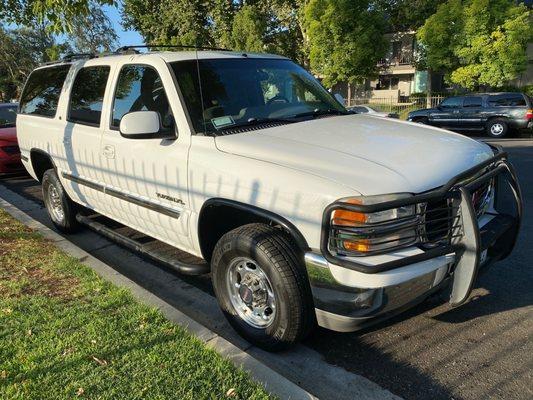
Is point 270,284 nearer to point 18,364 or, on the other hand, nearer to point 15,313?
point 18,364

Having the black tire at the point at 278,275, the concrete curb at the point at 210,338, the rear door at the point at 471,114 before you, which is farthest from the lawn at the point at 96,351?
the rear door at the point at 471,114

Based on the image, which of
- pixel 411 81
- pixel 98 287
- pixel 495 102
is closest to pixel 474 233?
pixel 98 287

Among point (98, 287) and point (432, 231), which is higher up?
point (432, 231)

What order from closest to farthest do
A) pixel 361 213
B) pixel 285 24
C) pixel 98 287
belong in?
pixel 361 213
pixel 98 287
pixel 285 24

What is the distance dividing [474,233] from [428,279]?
37 cm

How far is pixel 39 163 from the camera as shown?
255 inches

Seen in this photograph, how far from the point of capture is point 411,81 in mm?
40906

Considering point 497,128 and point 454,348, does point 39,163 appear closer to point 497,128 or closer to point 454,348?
point 454,348

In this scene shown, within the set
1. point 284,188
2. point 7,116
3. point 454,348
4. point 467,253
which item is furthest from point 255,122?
Result: point 7,116

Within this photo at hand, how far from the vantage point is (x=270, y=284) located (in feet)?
10.2

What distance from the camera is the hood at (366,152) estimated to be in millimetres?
2832

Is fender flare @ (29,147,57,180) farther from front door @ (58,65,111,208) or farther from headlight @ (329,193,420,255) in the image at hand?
headlight @ (329,193,420,255)

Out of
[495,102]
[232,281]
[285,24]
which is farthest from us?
[285,24]

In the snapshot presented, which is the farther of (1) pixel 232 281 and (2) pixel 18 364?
(1) pixel 232 281
